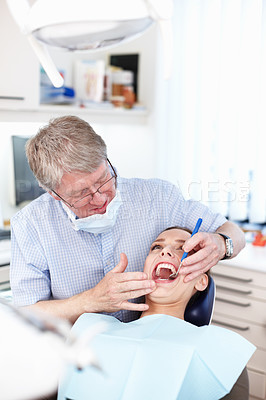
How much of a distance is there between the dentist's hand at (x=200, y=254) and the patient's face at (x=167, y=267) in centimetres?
6

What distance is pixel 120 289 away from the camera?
137 centimetres

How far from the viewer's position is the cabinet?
2.33 metres

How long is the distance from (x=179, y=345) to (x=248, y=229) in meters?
1.62

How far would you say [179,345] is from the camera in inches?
48.7

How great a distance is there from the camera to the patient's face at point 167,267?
157cm

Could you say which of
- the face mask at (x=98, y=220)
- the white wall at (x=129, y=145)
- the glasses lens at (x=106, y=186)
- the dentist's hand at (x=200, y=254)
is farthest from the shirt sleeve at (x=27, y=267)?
the white wall at (x=129, y=145)

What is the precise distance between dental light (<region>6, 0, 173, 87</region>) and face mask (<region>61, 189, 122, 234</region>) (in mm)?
651

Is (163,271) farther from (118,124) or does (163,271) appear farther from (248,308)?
(118,124)

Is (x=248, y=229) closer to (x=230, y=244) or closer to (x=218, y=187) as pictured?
(x=218, y=187)

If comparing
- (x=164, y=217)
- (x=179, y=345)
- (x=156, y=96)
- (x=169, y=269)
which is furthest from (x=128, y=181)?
(x=156, y=96)

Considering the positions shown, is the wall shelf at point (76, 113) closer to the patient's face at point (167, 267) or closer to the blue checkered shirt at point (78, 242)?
the blue checkered shirt at point (78, 242)

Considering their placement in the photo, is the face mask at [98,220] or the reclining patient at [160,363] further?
the face mask at [98,220]

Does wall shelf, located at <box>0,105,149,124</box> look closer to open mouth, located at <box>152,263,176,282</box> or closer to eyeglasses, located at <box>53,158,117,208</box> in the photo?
eyeglasses, located at <box>53,158,117,208</box>

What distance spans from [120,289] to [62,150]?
413mm
